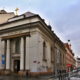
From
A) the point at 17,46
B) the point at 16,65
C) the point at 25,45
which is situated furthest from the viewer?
the point at 17,46

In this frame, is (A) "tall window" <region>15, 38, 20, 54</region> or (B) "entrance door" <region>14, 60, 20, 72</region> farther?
(A) "tall window" <region>15, 38, 20, 54</region>

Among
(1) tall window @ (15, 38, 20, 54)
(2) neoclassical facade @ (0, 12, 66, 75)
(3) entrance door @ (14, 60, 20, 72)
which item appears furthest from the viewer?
(1) tall window @ (15, 38, 20, 54)

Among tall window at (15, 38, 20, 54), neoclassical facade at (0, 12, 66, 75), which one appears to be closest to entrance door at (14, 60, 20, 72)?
neoclassical facade at (0, 12, 66, 75)

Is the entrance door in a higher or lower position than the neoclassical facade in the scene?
lower

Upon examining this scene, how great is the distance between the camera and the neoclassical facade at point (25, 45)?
31180 millimetres

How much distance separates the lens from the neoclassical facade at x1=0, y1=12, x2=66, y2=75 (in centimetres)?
3118

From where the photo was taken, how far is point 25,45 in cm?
3247

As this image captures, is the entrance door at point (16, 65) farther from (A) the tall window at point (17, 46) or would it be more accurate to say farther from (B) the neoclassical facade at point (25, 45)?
(A) the tall window at point (17, 46)

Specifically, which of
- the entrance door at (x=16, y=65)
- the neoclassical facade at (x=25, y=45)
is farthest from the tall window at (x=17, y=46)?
the entrance door at (x=16, y=65)

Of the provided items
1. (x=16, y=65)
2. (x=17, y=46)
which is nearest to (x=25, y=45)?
(x=17, y=46)

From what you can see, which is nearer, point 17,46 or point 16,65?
point 16,65

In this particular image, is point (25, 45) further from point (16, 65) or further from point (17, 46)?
point (16, 65)

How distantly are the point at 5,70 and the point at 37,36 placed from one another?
9.34 meters

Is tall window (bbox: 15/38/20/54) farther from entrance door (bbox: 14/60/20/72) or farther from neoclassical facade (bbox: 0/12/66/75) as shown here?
entrance door (bbox: 14/60/20/72)
